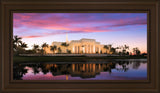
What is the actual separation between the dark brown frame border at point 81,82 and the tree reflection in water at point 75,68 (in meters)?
0.15

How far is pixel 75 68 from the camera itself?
1.86 m

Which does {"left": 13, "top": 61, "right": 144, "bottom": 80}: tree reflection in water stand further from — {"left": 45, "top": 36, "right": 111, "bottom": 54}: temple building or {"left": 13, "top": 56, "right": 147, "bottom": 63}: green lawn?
{"left": 45, "top": 36, "right": 111, "bottom": 54}: temple building

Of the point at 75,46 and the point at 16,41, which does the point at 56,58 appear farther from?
the point at 16,41

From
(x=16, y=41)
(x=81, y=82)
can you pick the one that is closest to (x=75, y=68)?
(x=81, y=82)

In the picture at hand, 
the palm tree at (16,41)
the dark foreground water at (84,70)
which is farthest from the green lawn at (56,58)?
the palm tree at (16,41)

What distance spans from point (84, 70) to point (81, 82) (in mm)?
234

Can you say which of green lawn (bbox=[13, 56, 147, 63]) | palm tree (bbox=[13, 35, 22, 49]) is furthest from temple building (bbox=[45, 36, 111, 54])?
palm tree (bbox=[13, 35, 22, 49])

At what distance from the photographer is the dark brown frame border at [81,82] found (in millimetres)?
1626

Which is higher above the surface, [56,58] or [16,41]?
[16,41]

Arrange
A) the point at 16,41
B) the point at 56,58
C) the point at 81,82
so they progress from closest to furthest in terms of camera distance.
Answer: the point at 81,82
the point at 16,41
the point at 56,58

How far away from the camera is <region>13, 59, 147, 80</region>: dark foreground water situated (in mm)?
1739
